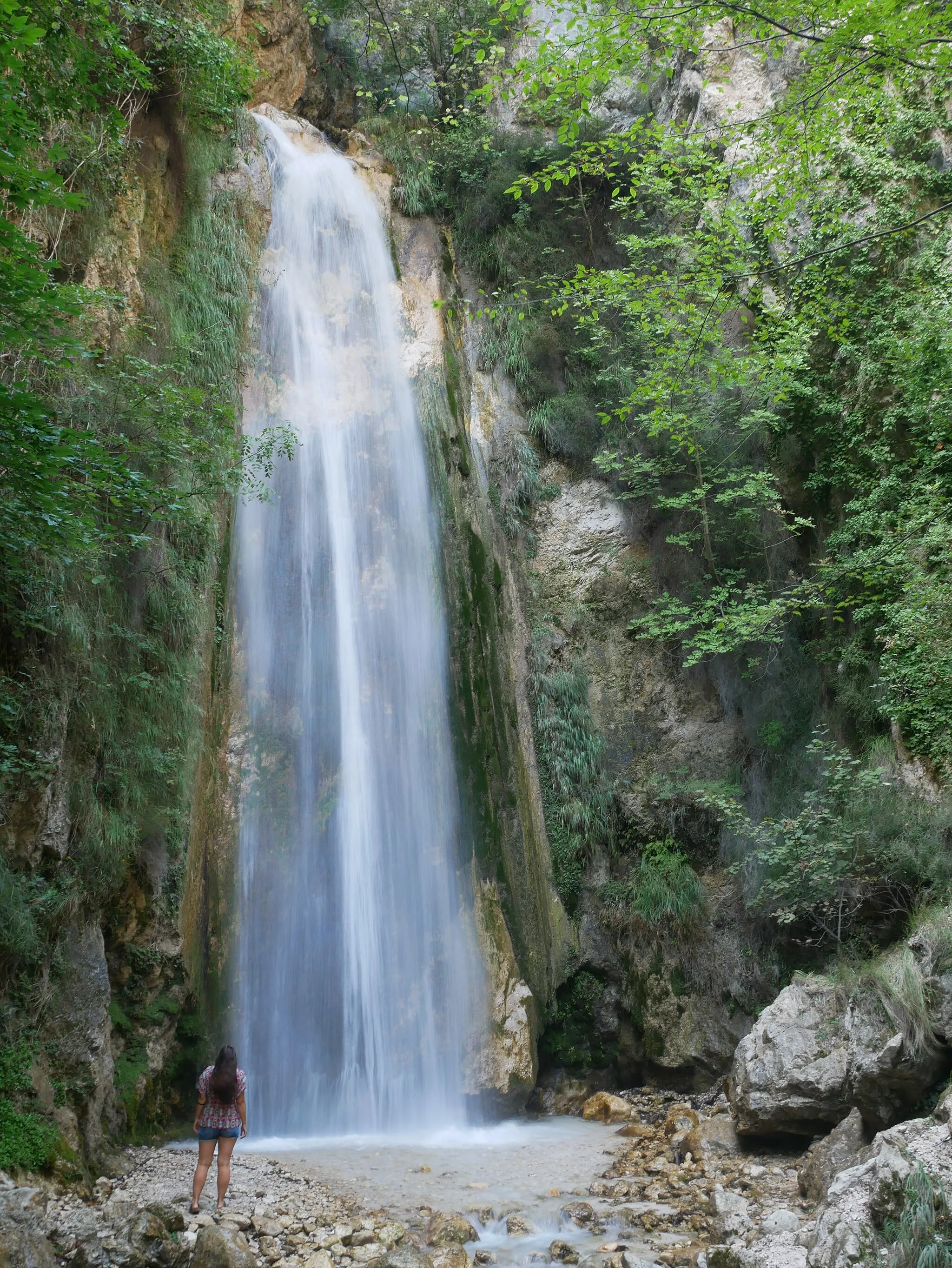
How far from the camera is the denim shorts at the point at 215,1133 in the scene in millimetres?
5453

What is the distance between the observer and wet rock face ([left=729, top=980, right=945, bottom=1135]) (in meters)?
5.90

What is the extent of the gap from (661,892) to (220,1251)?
6.24 m

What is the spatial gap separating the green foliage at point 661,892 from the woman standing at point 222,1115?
5406 mm

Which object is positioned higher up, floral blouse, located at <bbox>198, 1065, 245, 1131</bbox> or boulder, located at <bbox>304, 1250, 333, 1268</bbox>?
floral blouse, located at <bbox>198, 1065, 245, 1131</bbox>

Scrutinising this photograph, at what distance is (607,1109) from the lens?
27.9 ft

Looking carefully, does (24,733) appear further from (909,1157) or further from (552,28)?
(552,28)

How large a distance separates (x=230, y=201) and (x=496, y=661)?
678cm

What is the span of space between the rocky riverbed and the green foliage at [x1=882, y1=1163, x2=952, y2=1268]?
10 centimetres

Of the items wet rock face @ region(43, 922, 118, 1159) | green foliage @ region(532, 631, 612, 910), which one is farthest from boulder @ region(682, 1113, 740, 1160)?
wet rock face @ region(43, 922, 118, 1159)

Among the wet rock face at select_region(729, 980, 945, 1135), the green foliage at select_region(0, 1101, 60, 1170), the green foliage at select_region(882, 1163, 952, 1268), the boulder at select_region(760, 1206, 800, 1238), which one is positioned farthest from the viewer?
the wet rock face at select_region(729, 980, 945, 1135)

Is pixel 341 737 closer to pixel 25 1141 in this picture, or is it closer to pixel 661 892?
pixel 661 892

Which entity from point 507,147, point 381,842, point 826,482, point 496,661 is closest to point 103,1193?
point 381,842

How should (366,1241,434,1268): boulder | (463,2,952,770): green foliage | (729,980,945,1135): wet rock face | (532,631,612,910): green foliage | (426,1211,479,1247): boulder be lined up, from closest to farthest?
1. (366,1241,434,1268): boulder
2. (426,1211,479,1247): boulder
3. (729,980,945,1135): wet rock face
4. (463,2,952,770): green foliage
5. (532,631,612,910): green foliage

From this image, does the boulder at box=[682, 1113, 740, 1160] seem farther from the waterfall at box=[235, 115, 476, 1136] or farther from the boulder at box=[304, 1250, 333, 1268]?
the boulder at box=[304, 1250, 333, 1268]
